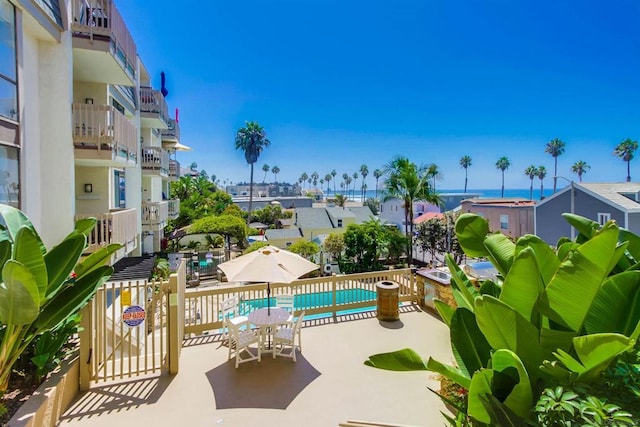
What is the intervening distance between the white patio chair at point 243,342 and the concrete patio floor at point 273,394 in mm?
141

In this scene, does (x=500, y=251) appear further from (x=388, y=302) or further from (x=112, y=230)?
(x=112, y=230)

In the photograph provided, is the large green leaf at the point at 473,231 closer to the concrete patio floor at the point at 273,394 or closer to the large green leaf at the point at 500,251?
the large green leaf at the point at 500,251

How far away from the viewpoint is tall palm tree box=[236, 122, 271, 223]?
46.1m

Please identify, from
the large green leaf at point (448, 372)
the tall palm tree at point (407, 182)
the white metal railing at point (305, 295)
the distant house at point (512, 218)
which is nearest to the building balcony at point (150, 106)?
the white metal railing at point (305, 295)

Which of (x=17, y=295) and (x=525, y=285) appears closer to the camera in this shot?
(x=525, y=285)

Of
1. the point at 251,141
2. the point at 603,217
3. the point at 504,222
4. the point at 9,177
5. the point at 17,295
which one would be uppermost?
the point at 251,141

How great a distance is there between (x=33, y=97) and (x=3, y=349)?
6484mm

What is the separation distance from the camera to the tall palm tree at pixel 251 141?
46.1 metres

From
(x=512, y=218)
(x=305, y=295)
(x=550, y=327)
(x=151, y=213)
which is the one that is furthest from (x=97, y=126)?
(x=512, y=218)

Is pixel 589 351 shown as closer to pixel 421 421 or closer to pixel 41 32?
pixel 421 421

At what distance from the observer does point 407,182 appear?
69.1 ft

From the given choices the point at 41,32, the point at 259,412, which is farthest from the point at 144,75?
the point at 259,412

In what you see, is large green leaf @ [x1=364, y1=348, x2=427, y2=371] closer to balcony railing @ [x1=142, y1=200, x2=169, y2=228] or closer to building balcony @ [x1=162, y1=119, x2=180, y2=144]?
balcony railing @ [x1=142, y1=200, x2=169, y2=228]

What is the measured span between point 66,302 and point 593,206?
91.3 feet
